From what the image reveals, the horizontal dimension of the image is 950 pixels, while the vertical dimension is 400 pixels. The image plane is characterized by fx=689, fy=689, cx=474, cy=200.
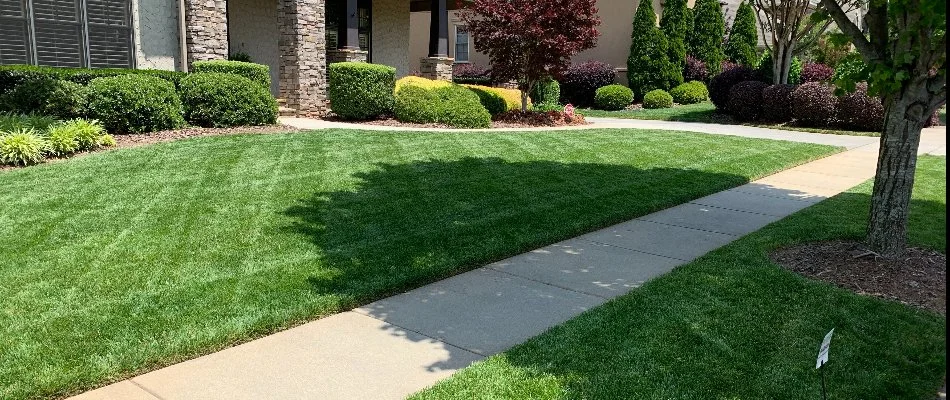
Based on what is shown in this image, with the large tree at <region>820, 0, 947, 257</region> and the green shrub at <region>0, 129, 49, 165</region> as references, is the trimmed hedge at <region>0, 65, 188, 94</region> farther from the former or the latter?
the large tree at <region>820, 0, 947, 257</region>

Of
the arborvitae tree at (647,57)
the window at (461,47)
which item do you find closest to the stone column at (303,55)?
the arborvitae tree at (647,57)

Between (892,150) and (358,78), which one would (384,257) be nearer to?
(892,150)

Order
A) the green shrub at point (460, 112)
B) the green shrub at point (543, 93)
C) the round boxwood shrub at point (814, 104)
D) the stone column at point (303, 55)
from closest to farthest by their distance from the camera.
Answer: the green shrub at point (460, 112), the stone column at point (303, 55), the round boxwood shrub at point (814, 104), the green shrub at point (543, 93)

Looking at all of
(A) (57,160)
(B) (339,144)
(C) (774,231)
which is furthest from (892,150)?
(A) (57,160)

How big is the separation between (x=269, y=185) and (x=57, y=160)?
348 centimetres

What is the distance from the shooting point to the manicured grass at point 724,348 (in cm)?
337

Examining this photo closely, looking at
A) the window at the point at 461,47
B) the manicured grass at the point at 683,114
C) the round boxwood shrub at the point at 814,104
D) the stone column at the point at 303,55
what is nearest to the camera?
the stone column at the point at 303,55

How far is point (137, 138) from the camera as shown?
35.4 ft

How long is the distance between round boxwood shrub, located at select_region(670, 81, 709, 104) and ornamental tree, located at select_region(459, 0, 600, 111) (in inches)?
304

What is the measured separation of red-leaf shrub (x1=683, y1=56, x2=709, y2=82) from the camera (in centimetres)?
2498

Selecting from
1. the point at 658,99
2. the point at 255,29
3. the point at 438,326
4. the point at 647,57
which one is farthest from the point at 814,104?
the point at 438,326

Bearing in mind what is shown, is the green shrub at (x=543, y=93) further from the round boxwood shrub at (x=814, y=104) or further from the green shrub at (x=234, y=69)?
the green shrub at (x=234, y=69)

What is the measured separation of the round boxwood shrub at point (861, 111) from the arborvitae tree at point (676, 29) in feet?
26.7

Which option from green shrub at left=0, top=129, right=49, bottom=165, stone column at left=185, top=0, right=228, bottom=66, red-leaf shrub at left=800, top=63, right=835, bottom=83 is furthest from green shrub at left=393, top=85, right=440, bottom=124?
red-leaf shrub at left=800, top=63, right=835, bottom=83
